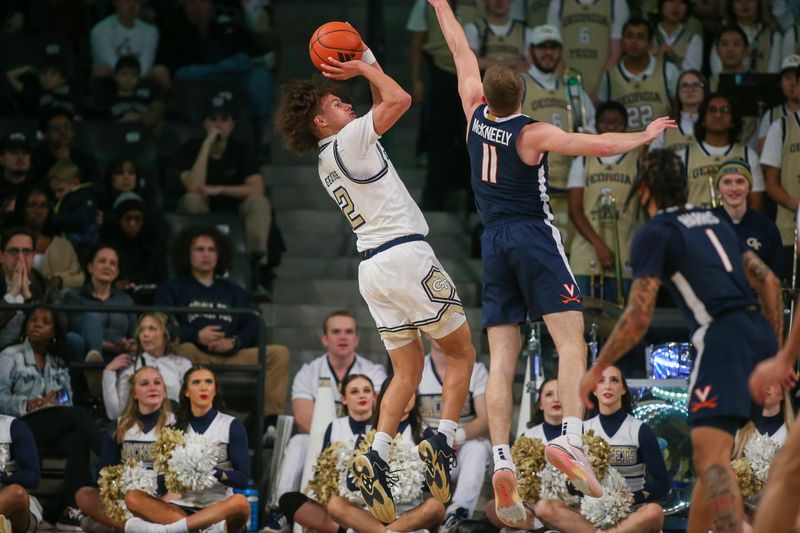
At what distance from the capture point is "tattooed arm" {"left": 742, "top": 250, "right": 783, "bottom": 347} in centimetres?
737

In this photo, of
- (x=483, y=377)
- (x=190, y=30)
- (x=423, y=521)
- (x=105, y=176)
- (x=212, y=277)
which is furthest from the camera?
(x=190, y=30)

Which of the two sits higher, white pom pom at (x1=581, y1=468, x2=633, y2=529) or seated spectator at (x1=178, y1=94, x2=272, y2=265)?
seated spectator at (x1=178, y1=94, x2=272, y2=265)

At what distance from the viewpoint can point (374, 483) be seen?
8320 mm

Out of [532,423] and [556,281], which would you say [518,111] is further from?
[532,423]

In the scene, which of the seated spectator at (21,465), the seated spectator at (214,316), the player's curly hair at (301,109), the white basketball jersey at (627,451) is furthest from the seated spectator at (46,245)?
the white basketball jersey at (627,451)

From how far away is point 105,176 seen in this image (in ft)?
46.0

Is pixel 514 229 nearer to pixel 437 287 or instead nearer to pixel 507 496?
pixel 437 287

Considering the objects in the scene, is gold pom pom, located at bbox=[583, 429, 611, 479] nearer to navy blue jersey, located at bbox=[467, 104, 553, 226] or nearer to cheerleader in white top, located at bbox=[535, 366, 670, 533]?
cheerleader in white top, located at bbox=[535, 366, 670, 533]

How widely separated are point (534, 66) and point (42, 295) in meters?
4.88

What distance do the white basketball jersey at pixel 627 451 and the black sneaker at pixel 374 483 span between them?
2.82 metres

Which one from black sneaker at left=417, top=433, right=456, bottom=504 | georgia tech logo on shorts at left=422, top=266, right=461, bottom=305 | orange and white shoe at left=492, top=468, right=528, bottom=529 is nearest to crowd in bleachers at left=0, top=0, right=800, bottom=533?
black sneaker at left=417, top=433, right=456, bottom=504

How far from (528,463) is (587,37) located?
5089 millimetres

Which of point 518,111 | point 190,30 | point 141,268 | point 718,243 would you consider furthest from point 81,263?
point 718,243

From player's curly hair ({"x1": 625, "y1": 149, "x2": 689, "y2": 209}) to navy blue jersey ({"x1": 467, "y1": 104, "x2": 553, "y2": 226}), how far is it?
0.79 m
